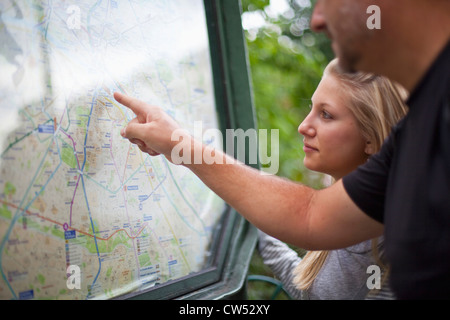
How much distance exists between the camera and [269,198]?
3.88ft

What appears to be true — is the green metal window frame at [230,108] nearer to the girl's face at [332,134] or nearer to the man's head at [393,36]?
the girl's face at [332,134]

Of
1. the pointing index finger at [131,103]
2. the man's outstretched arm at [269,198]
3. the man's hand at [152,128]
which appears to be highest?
the pointing index finger at [131,103]

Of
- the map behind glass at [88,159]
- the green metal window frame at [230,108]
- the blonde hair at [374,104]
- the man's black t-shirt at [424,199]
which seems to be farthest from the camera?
the green metal window frame at [230,108]

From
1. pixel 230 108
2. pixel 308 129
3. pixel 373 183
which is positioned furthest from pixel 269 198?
pixel 230 108

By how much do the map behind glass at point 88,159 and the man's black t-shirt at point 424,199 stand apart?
2.47 ft

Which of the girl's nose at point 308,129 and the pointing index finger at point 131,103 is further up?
the pointing index finger at point 131,103

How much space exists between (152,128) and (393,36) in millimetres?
615

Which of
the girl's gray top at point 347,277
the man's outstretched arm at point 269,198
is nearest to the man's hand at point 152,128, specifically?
the man's outstretched arm at point 269,198

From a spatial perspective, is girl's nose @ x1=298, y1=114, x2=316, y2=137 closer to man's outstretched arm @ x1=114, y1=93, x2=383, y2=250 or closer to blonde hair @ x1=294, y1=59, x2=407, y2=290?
blonde hair @ x1=294, y1=59, x2=407, y2=290

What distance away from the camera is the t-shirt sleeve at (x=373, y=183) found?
3.44 ft

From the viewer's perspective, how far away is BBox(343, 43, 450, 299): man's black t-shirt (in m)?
0.82

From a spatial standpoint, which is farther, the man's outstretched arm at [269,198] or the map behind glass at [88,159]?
the man's outstretched arm at [269,198]

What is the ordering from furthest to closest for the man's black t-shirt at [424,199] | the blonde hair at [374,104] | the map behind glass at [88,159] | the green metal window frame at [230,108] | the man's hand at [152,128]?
the green metal window frame at [230,108] → the blonde hair at [374,104] → the man's hand at [152,128] → the map behind glass at [88,159] → the man's black t-shirt at [424,199]

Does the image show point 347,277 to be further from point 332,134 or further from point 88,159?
point 88,159
